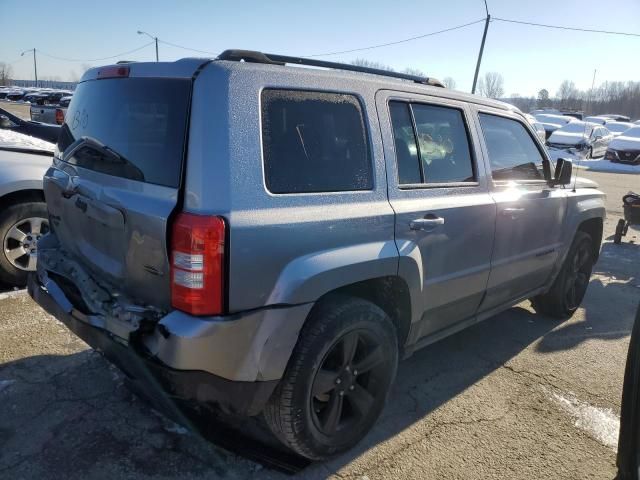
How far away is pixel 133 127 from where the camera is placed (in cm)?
242

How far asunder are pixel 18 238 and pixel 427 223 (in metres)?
3.63

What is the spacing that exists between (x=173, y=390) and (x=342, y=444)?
1019 millimetres

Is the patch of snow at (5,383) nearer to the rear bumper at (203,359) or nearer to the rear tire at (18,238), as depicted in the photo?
the rear bumper at (203,359)

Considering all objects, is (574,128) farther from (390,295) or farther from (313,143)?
(313,143)

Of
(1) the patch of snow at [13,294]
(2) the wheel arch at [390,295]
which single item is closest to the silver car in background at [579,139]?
(2) the wheel arch at [390,295]

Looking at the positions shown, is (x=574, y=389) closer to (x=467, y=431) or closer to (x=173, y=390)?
(x=467, y=431)

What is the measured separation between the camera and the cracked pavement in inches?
101

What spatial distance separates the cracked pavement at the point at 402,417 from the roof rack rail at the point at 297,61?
6.57ft

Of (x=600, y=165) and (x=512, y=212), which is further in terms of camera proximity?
(x=600, y=165)

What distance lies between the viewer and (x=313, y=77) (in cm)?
243

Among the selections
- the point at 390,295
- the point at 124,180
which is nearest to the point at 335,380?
the point at 390,295

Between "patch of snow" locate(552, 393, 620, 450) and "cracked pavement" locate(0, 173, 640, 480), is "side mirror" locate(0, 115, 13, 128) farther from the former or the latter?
"patch of snow" locate(552, 393, 620, 450)

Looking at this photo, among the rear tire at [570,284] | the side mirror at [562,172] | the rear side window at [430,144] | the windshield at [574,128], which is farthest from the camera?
the windshield at [574,128]

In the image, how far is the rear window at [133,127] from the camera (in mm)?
2153
